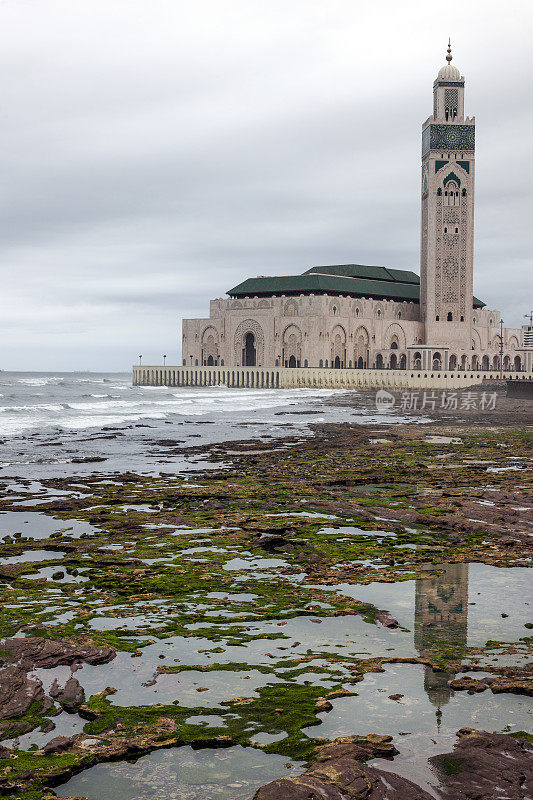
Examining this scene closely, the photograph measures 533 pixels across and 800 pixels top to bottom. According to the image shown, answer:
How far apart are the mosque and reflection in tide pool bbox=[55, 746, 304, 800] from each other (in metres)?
106

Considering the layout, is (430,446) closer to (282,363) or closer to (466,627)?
(466,627)

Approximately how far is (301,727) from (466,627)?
8.48 feet

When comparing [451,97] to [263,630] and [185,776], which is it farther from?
[185,776]

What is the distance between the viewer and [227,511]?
1370cm

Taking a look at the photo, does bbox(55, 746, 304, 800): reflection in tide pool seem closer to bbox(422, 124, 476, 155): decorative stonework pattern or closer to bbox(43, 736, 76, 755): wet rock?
bbox(43, 736, 76, 755): wet rock

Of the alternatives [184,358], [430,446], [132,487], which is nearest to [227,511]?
[132,487]

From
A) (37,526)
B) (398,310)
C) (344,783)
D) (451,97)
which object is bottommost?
(37,526)

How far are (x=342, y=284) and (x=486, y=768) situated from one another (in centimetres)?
11476

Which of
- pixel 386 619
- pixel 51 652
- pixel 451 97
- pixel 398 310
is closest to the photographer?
pixel 51 652

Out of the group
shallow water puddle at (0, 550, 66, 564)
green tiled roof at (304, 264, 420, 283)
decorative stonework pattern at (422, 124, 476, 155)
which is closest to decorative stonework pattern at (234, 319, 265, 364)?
green tiled roof at (304, 264, 420, 283)

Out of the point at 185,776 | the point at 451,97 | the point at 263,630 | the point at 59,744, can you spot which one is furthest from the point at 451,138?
the point at 185,776

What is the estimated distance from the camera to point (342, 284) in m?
117

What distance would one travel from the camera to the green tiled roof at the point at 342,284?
115188 mm

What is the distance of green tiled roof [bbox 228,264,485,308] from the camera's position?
11519 cm
